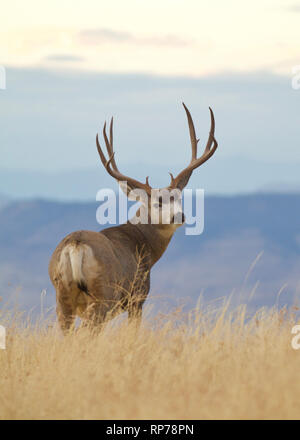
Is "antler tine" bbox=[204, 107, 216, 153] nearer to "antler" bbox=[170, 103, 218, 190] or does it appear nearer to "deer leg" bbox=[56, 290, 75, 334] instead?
"antler" bbox=[170, 103, 218, 190]

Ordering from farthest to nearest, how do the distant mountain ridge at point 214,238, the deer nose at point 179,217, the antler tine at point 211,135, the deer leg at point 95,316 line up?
the distant mountain ridge at point 214,238 → the antler tine at point 211,135 → the deer nose at point 179,217 → the deer leg at point 95,316

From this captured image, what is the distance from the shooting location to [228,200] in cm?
15600

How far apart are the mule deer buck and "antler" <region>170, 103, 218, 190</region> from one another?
0.01m

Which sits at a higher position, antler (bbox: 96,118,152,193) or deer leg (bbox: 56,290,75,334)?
antler (bbox: 96,118,152,193)

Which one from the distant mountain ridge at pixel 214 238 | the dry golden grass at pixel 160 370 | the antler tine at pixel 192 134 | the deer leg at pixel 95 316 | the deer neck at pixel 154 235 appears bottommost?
the dry golden grass at pixel 160 370

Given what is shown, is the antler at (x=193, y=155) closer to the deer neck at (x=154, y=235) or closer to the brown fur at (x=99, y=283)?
the deer neck at (x=154, y=235)

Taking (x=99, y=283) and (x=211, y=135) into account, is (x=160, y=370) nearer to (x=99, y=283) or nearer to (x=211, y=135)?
(x=99, y=283)

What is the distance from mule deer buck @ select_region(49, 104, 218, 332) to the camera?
8914 millimetres

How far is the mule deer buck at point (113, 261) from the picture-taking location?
891 centimetres

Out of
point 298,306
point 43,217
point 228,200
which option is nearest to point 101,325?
point 298,306

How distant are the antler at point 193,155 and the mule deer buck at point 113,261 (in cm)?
1

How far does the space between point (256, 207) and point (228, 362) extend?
14556cm

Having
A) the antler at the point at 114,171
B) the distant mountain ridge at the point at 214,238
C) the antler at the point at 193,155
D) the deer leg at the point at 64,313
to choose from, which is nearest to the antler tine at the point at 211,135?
the antler at the point at 193,155

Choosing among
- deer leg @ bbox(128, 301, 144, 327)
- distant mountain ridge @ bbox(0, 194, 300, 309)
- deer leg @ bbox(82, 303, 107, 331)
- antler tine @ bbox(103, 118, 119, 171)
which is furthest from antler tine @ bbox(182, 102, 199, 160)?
distant mountain ridge @ bbox(0, 194, 300, 309)
